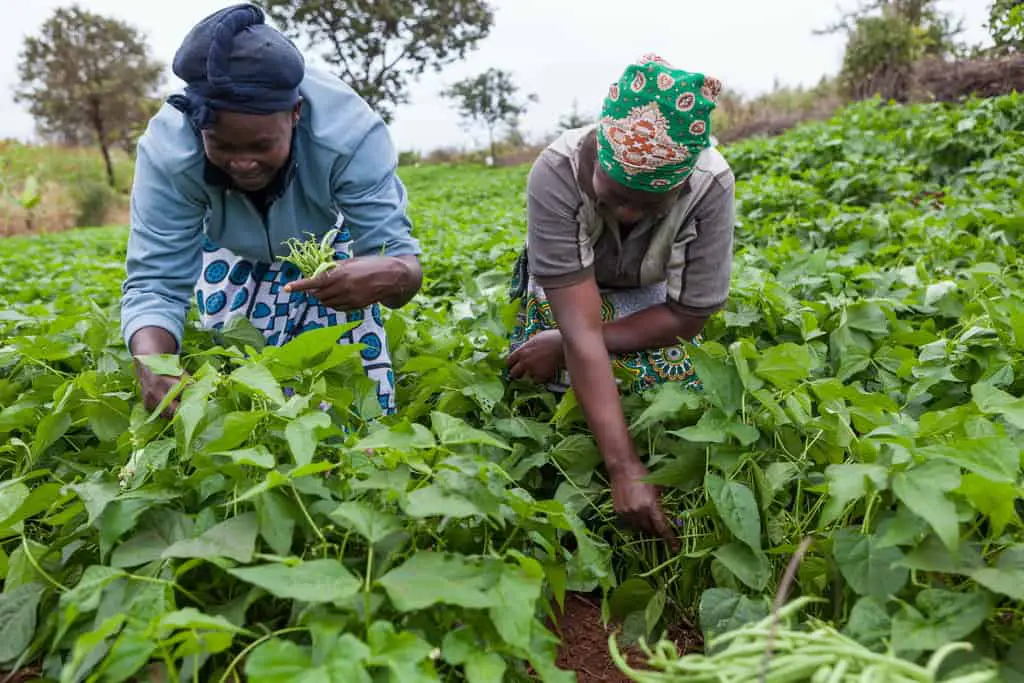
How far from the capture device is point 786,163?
21.3 ft

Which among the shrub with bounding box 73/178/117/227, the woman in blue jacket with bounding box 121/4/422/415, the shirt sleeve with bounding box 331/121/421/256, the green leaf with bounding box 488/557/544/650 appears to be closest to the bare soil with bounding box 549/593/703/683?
the green leaf with bounding box 488/557/544/650

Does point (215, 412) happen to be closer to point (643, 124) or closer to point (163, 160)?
point (163, 160)

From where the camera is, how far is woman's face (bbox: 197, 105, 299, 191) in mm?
1654

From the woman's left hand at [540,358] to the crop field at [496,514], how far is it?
0.08m

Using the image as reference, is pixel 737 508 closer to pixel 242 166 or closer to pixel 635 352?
pixel 635 352

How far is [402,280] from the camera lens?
1.94 m

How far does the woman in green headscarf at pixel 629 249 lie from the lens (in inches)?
61.4

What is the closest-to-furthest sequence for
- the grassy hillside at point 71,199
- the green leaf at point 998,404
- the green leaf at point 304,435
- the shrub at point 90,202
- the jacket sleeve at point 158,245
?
the green leaf at point 304,435, the green leaf at point 998,404, the jacket sleeve at point 158,245, the grassy hillside at point 71,199, the shrub at point 90,202

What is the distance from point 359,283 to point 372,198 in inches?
12.7

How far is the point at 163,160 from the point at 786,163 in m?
5.63

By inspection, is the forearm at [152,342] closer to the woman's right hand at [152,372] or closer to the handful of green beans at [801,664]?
the woman's right hand at [152,372]

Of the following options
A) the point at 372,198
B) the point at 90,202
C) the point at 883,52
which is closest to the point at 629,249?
the point at 372,198


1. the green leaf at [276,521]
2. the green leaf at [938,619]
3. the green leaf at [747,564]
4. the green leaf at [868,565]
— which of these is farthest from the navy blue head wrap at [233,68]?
the green leaf at [938,619]

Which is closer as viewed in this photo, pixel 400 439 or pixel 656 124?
pixel 400 439
